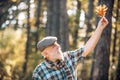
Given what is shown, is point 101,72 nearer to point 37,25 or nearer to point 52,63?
point 52,63

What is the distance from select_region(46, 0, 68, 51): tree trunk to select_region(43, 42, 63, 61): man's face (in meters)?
15.5

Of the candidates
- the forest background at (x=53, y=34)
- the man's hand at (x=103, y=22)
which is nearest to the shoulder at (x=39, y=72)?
the man's hand at (x=103, y=22)

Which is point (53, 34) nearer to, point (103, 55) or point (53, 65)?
point (103, 55)

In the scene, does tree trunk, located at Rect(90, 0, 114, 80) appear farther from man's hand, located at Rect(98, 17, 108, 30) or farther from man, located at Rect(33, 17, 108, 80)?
Result: man, located at Rect(33, 17, 108, 80)

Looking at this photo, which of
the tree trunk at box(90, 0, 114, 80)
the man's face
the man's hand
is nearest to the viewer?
the man's face

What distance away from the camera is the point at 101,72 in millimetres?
11055

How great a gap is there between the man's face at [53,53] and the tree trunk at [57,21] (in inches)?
611

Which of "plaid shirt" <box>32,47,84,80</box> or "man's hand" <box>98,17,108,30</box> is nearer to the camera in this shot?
"plaid shirt" <box>32,47,84,80</box>

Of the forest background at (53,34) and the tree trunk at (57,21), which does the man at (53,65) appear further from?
the tree trunk at (57,21)

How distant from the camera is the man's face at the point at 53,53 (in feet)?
16.4

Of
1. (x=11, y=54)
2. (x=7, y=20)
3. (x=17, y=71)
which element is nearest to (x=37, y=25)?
(x=7, y=20)

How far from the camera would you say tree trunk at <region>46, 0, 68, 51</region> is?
A: 2083 centimetres

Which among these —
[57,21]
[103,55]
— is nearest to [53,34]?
[57,21]

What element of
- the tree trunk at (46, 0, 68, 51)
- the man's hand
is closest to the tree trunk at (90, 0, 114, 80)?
the man's hand
